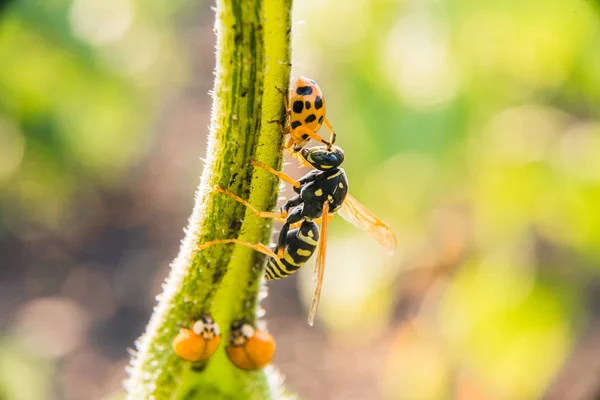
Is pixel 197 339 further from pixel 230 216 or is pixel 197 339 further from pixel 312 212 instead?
pixel 312 212

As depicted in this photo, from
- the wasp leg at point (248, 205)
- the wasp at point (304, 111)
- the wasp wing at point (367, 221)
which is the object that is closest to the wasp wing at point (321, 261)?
the wasp wing at point (367, 221)

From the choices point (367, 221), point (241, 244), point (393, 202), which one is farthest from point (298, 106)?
point (393, 202)

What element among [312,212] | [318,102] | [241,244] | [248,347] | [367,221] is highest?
[318,102]

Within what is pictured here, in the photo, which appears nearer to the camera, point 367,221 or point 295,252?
point 295,252

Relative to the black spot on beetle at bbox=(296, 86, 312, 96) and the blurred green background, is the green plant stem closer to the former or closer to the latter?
the black spot on beetle at bbox=(296, 86, 312, 96)

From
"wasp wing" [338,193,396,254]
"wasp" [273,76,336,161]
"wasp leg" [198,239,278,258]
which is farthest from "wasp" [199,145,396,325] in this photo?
"wasp leg" [198,239,278,258]

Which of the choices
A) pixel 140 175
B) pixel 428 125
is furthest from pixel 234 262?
pixel 140 175

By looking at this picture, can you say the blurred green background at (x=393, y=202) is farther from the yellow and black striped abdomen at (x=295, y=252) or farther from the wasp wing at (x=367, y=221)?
the yellow and black striped abdomen at (x=295, y=252)
